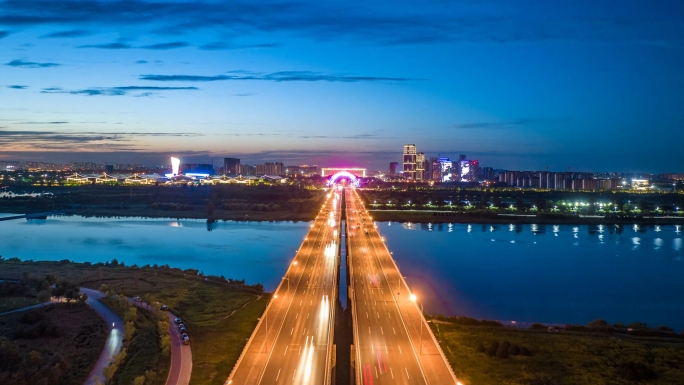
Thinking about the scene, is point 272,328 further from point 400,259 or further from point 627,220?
point 627,220

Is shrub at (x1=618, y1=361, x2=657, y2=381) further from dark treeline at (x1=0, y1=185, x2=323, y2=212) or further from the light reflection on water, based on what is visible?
dark treeline at (x1=0, y1=185, x2=323, y2=212)

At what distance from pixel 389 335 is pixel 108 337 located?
7.43m

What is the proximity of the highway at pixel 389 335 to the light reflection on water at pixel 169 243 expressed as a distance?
5.64m

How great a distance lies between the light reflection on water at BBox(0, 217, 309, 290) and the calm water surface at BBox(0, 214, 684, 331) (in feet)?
0.23

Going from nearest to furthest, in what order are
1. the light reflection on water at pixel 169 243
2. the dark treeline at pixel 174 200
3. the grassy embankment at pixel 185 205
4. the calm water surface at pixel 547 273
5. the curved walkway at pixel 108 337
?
the curved walkway at pixel 108 337 < the calm water surface at pixel 547 273 < the light reflection on water at pixel 169 243 < the grassy embankment at pixel 185 205 < the dark treeline at pixel 174 200

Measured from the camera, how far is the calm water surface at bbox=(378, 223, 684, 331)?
20188 mm

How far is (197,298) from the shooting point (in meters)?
19.4

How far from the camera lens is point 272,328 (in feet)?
46.1

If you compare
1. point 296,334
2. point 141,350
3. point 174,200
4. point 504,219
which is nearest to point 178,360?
point 141,350

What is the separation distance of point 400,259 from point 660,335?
14838 mm

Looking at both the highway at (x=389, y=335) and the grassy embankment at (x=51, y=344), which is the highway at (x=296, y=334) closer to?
the highway at (x=389, y=335)

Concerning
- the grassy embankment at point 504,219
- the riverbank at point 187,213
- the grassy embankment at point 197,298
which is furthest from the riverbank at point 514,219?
the grassy embankment at point 197,298

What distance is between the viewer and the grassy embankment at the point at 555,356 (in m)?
12.6

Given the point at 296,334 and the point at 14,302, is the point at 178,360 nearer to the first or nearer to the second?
the point at 296,334
